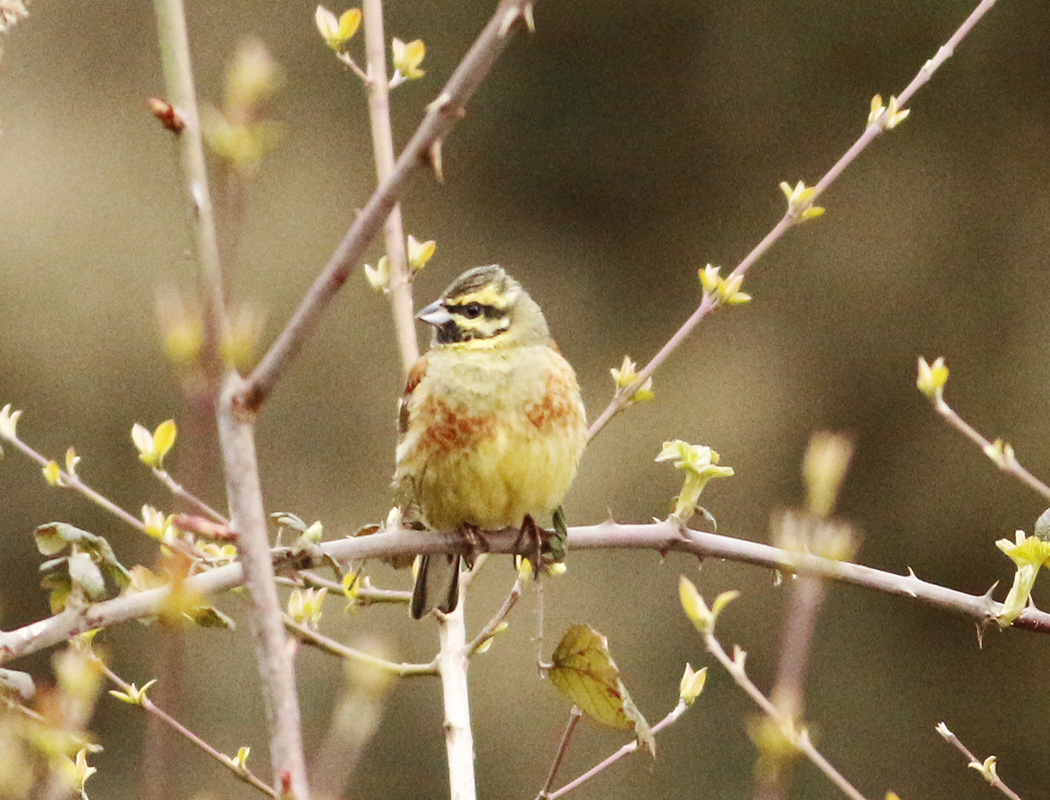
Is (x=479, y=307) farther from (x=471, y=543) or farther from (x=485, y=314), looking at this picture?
(x=471, y=543)

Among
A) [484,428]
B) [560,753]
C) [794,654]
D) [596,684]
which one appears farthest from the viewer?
[484,428]

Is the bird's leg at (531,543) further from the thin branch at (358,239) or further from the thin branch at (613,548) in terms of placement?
the thin branch at (358,239)

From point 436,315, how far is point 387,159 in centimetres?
80

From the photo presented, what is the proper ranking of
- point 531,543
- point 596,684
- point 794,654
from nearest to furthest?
point 794,654
point 596,684
point 531,543

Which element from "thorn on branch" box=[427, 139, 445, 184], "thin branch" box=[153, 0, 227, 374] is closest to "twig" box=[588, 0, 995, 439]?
"thorn on branch" box=[427, 139, 445, 184]

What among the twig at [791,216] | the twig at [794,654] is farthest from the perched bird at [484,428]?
the twig at [794,654]

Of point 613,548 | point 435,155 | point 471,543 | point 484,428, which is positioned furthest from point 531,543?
point 435,155

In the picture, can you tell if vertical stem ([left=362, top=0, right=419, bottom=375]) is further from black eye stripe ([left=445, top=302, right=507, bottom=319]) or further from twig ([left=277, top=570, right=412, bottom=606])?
black eye stripe ([left=445, top=302, right=507, bottom=319])

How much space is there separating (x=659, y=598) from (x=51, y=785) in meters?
6.96

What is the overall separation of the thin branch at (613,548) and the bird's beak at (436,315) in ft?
2.67

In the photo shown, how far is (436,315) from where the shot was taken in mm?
3348

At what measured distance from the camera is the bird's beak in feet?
10.9

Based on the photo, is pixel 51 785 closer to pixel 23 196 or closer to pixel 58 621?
pixel 58 621

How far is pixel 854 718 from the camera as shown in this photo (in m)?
8.38
